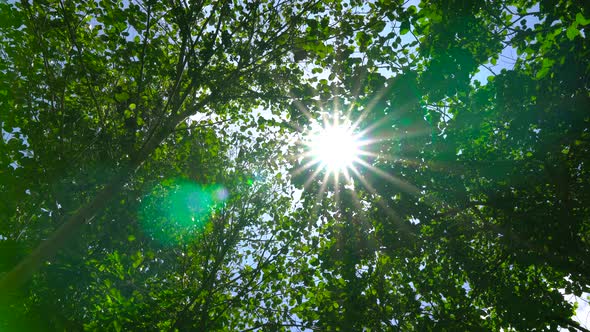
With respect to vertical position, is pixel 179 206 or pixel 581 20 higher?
pixel 179 206

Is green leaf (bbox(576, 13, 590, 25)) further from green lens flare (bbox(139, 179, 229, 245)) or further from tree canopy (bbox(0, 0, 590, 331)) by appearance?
green lens flare (bbox(139, 179, 229, 245))

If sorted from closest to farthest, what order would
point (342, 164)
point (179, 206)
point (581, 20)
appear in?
point (581, 20), point (342, 164), point (179, 206)

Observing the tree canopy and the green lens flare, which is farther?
the green lens flare

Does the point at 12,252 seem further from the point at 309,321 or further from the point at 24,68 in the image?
the point at 309,321

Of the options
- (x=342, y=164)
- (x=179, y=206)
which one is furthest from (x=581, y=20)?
(x=179, y=206)

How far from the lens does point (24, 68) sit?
7.23m

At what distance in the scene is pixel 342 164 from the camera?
7.36m

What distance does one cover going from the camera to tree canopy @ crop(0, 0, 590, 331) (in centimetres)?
553

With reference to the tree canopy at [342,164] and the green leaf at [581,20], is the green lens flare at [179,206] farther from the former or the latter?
the green leaf at [581,20]

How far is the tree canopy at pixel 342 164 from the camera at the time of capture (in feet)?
18.1

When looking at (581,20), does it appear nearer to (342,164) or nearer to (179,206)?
(342,164)

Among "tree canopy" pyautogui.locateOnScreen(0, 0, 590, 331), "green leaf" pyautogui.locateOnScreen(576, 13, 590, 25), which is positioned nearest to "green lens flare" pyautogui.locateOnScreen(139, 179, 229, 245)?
"tree canopy" pyautogui.locateOnScreen(0, 0, 590, 331)

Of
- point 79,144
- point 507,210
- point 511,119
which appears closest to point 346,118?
point 511,119

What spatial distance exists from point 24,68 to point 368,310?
393 inches
